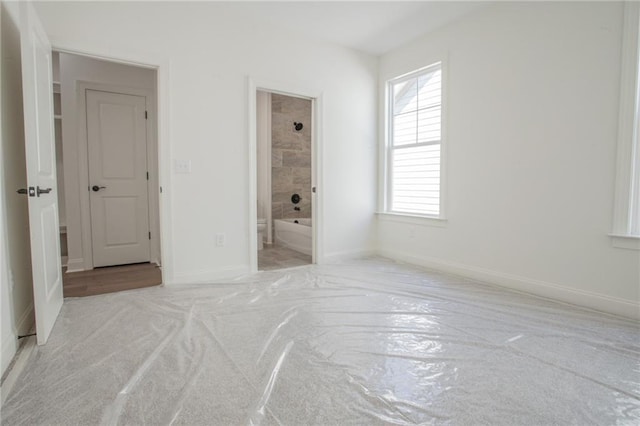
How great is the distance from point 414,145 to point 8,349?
12.8 ft

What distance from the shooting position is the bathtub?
4930mm

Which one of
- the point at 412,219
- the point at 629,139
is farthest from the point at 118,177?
the point at 629,139

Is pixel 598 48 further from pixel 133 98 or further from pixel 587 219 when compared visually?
pixel 133 98

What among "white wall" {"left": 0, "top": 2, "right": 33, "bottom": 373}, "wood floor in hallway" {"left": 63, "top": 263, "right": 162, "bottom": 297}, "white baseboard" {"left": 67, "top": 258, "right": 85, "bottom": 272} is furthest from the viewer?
"white baseboard" {"left": 67, "top": 258, "right": 85, "bottom": 272}

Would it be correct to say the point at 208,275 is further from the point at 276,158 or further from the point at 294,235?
the point at 276,158

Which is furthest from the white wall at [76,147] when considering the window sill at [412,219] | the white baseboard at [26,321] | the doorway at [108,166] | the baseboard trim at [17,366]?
the window sill at [412,219]

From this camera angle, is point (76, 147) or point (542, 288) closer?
point (542, 288)

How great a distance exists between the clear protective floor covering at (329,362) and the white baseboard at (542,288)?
0.44 feet

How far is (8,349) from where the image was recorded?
1.80 metres

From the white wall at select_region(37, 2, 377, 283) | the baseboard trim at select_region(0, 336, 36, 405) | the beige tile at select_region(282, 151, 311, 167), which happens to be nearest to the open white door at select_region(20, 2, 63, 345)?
the baseboard trim at select_region(0, 336, 36, 405)

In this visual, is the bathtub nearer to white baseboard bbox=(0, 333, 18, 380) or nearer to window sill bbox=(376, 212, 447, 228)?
window sill bbox=(376, 212, 447, 228)

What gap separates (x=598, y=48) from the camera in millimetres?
2545

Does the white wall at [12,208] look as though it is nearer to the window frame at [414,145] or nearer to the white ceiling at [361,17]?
the white ceiling at [361,17]

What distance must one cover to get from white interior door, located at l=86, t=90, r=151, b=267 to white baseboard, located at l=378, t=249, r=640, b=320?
3.36 metres
